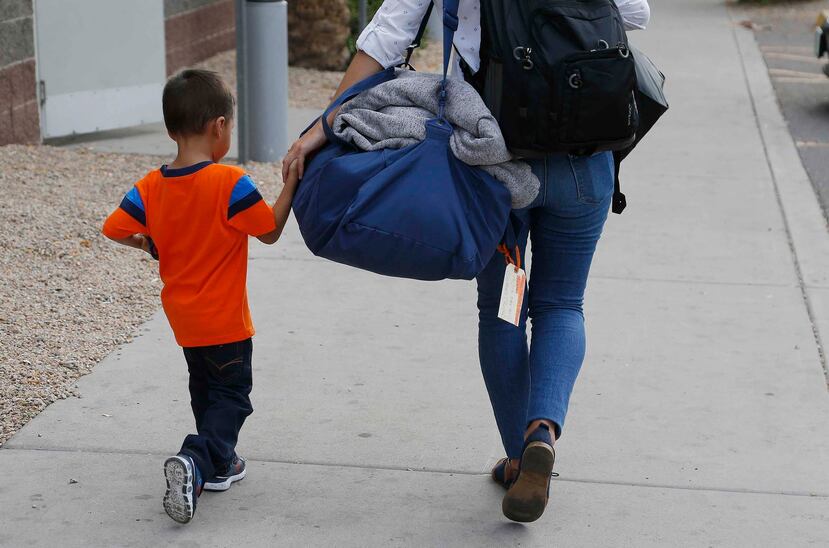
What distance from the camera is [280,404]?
165 inches

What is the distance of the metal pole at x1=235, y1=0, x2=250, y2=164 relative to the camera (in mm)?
7500

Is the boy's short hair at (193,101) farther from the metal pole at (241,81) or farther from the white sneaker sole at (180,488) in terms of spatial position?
the metal pole at (241,81)

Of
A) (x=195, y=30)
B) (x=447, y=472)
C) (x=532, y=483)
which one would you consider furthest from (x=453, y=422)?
(x=195, y=30)

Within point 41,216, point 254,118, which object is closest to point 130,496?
point 41,216

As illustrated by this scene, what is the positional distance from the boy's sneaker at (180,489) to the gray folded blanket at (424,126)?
963 mm

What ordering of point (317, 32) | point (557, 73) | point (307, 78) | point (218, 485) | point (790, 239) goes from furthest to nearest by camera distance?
point (317, 32), point (307, 78), point (790, 239), point (218, 485), point (557, 73)

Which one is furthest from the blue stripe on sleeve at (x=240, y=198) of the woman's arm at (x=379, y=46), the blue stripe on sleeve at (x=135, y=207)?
the blue stripe on sleeve at (x=135, y=207)

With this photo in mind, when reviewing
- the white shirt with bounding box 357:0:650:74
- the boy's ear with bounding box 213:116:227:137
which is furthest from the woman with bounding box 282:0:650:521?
the boy's ear with bounding box 213:116:227:137

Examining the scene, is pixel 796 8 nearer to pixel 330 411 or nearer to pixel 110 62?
pixel 110 62

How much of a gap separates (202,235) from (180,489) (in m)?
0.67

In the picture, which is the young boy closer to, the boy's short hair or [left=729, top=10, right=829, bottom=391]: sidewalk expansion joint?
the boy's short hair

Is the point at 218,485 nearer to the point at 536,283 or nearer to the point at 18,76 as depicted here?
the point at 536,283

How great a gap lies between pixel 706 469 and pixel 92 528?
6.05 feet

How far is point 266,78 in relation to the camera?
762 cm
